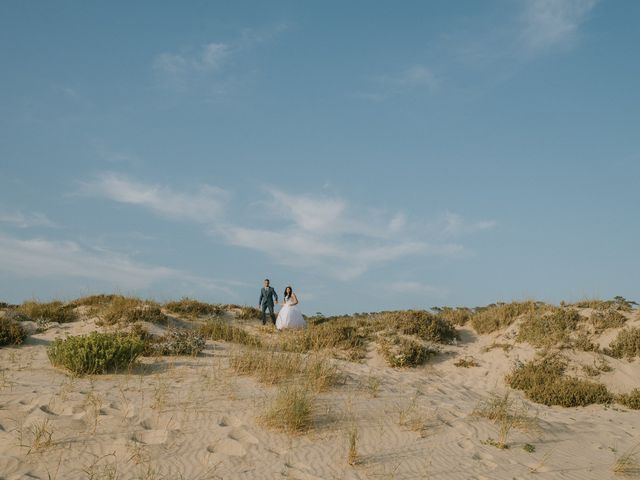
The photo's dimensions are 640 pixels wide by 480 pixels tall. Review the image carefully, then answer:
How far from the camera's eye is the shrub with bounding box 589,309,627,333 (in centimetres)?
1731

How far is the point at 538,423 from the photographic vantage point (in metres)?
9.81

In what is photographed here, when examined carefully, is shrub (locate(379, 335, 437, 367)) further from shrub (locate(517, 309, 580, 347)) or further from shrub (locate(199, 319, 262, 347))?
shrub (locate(199, 319, 262, 347))

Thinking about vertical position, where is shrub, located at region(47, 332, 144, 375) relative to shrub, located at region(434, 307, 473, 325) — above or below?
below

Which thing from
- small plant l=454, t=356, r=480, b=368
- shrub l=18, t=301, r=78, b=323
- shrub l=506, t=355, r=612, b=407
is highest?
shrub l=18, t=301, r=78, b=323

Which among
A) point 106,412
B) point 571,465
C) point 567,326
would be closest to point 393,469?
point 571,465

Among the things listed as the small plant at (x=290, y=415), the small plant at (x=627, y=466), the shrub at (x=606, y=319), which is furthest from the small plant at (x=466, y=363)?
the small plant at (x=290, y=415)

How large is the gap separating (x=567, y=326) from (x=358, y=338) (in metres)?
6.86

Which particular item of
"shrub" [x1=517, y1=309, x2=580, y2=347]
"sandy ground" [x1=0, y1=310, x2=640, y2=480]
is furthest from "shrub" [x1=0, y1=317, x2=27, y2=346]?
"shrub" [x1=517, y1=309, x2=580, y2=347]

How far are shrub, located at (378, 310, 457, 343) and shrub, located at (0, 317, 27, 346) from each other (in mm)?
11524

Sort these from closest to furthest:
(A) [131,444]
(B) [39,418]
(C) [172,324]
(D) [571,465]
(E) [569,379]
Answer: (A) [131,444], (B) [39,418], (D) [571,465], (E) [569,379], (C) [172,324]

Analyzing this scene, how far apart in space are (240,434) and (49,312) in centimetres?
1354

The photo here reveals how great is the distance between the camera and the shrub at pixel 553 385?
43.9 ft

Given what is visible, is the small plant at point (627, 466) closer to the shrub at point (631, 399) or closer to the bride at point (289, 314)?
the shrub at point (631, 399)

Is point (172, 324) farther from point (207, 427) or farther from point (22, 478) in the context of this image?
point (22, 478)
